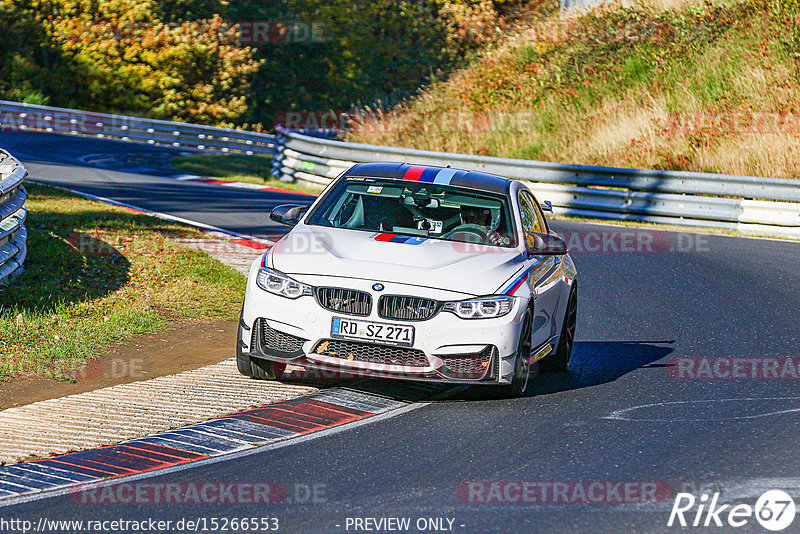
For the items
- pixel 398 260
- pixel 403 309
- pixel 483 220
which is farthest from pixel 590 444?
pixel 483 220

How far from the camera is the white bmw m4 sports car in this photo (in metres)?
7.88

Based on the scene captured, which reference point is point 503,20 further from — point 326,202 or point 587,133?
point 326,202

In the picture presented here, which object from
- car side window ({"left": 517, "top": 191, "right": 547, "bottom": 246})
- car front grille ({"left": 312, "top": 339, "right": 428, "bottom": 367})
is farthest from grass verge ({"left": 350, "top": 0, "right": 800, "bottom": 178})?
car front grille ({"left": 312, "top": 339, "right": 428, "bottom": 367})

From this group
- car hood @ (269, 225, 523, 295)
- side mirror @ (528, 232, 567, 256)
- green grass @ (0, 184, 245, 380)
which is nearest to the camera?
car hood @ (269, 225, 523, 295)

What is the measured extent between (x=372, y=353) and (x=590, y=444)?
166 centimetres

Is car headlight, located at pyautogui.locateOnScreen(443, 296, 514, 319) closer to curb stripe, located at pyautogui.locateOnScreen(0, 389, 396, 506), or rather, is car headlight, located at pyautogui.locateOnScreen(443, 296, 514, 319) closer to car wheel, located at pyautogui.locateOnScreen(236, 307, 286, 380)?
curb stripe, located at pyautogui.locateOnScreen(0, 389, 396, 506)

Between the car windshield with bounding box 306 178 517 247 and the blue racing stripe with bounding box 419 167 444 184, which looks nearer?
the car windshield with bounding box 306 178 517 247

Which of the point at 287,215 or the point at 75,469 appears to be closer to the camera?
the point at 75,469

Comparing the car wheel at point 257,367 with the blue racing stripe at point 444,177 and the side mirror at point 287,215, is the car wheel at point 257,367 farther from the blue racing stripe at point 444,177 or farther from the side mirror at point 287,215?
the blue racing stripe at point 444,177

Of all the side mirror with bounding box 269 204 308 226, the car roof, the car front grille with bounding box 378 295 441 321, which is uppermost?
the car roof

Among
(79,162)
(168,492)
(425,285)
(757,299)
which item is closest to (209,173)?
(79,162)

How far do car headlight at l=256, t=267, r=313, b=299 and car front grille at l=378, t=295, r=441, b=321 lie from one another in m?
0.54

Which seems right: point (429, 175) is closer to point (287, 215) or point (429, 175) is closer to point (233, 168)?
point (287, 215)

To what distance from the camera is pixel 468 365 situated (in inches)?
313
